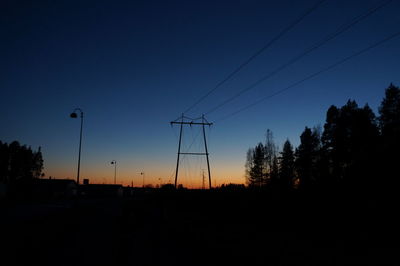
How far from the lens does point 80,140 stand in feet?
99.3

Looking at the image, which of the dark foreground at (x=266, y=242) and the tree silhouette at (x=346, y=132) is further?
the tree silhouette at (x=346, y=132)

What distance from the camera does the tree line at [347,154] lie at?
37.5 feet

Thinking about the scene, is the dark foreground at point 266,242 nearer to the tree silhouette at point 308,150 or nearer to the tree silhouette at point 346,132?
the tree silhouette at point 346,132

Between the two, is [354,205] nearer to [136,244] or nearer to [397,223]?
[397,223]

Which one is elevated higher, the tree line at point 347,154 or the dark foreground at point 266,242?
the tree line at point 347,154

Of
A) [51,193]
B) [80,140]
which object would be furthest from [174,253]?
[51,193]

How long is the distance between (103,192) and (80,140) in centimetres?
9331

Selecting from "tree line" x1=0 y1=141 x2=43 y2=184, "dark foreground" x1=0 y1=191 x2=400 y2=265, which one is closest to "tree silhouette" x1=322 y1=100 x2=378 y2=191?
"dark foreground" x1=0 y1=191 x2=400 y2=265

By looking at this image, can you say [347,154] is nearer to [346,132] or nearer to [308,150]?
[346,132]

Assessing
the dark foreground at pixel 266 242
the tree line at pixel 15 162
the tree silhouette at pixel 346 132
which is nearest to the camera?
the dark foreground at pixel 266 242

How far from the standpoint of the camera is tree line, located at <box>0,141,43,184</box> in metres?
93.2

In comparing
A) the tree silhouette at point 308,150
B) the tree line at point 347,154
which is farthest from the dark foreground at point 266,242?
the tree silhouette at point 308,150

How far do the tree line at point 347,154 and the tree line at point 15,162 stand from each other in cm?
9001

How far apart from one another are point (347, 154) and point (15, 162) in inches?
4371
